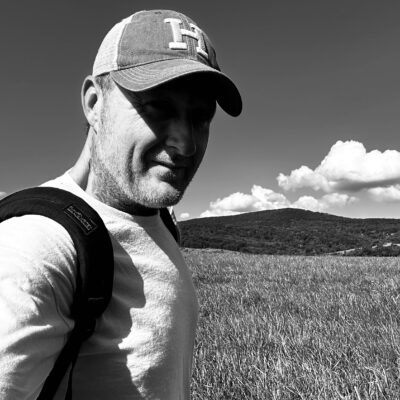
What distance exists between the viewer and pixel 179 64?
1.41 meters

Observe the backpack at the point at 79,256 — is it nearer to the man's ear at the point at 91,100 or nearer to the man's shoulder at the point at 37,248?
the man's shoulder at the point at 37,248

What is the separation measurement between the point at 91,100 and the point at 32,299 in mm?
919

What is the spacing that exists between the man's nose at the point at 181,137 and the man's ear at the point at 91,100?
31 cm

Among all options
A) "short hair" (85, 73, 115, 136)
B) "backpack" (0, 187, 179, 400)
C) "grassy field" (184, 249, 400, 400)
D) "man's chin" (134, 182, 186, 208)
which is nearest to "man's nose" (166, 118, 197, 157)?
"man's chin" (134, 182, 186, 208)

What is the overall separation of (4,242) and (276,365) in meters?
2.69

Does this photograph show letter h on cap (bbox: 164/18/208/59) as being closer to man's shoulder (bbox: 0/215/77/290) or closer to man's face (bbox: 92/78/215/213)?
man's face (bbox: 92/78/215/213)

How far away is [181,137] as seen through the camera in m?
1.45

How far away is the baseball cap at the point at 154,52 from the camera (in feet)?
4.51

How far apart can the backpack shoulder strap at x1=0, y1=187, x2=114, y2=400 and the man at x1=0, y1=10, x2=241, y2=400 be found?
3cm

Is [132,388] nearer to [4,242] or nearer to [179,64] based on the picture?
[4,242]

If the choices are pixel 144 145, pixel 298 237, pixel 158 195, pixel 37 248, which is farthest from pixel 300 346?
pixel 298 237

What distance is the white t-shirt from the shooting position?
866mm

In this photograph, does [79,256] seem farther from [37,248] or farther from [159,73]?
[159,73]

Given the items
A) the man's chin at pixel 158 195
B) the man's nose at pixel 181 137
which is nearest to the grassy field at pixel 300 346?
the man's chin at pixel 158 195
